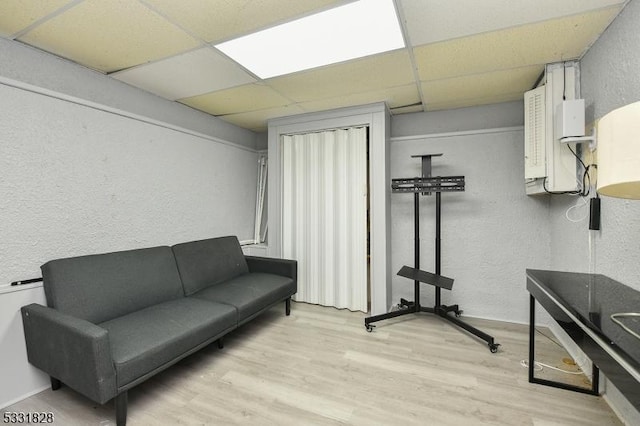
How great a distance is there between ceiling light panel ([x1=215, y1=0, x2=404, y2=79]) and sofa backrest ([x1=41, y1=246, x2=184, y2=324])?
177 centimetres

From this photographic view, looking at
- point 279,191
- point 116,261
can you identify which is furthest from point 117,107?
point 279,191

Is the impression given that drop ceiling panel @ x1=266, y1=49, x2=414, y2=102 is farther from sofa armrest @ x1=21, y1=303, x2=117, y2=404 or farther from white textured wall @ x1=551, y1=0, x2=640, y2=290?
sofa armrest @ x1=21, y1=303, x2=117, y2=404

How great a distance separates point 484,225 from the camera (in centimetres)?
299

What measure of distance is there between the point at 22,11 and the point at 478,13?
2.53 meters

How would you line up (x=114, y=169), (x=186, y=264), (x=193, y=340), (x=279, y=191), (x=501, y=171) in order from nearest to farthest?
(x=193, y=340)
(x=114, y=169)
(x=186, y=264)
(x=501, y=171)
(x=279, y=191)

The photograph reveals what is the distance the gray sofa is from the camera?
1470 millimetres

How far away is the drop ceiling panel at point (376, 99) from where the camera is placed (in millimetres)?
2676

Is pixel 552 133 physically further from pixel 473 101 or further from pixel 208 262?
pixel 208 262

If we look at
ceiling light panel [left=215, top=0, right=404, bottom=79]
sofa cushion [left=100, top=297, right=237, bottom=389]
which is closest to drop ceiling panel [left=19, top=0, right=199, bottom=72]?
ceiling light panel [left=215, top=0, right=404, bottom=79]

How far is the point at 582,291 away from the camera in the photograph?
57.9 inches

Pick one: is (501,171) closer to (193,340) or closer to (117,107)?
(193,340)

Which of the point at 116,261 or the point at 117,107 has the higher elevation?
the point at 117,107

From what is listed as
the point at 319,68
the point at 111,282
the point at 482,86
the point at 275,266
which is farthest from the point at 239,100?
the point at 482,86

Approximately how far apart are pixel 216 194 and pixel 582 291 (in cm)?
331
